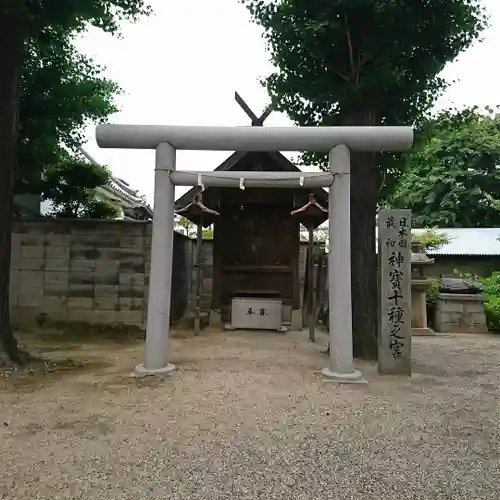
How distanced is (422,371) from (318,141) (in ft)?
12.1

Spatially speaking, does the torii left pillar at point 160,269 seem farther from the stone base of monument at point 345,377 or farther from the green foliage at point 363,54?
the green foliage at point 363,54

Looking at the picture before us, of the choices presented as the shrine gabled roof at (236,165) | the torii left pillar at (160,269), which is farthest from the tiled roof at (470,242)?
the torii left pillar at (160,269)

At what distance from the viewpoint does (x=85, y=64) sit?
30.5ft

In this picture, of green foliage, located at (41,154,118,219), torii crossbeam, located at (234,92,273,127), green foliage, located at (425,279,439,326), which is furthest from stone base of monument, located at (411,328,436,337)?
green foliage, located at (41,154,118,219)

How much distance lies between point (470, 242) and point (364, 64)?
11.9 meters

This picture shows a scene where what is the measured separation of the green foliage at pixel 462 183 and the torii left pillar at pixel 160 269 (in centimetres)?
1509

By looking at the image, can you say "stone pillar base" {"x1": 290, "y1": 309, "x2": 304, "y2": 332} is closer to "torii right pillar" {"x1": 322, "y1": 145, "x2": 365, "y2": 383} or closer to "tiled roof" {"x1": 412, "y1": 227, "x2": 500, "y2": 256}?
"torii right pillar" {"x1": 322, "y1": 145, "x2": 365, "y2": 383}

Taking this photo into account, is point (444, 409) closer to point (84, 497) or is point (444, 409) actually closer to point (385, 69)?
point (84, 497)

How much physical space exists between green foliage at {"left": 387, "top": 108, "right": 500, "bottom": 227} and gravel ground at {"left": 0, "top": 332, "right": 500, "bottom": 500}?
49.4ft

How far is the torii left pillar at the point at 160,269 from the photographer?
6016 mm

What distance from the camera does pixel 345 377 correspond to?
5762 millimetres

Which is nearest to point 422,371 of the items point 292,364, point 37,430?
point 292,364

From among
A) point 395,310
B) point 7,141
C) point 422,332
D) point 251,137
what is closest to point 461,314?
point 422,332

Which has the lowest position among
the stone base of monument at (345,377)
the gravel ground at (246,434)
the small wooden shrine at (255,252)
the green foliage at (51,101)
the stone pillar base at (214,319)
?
the gravel ground at (246,434)
